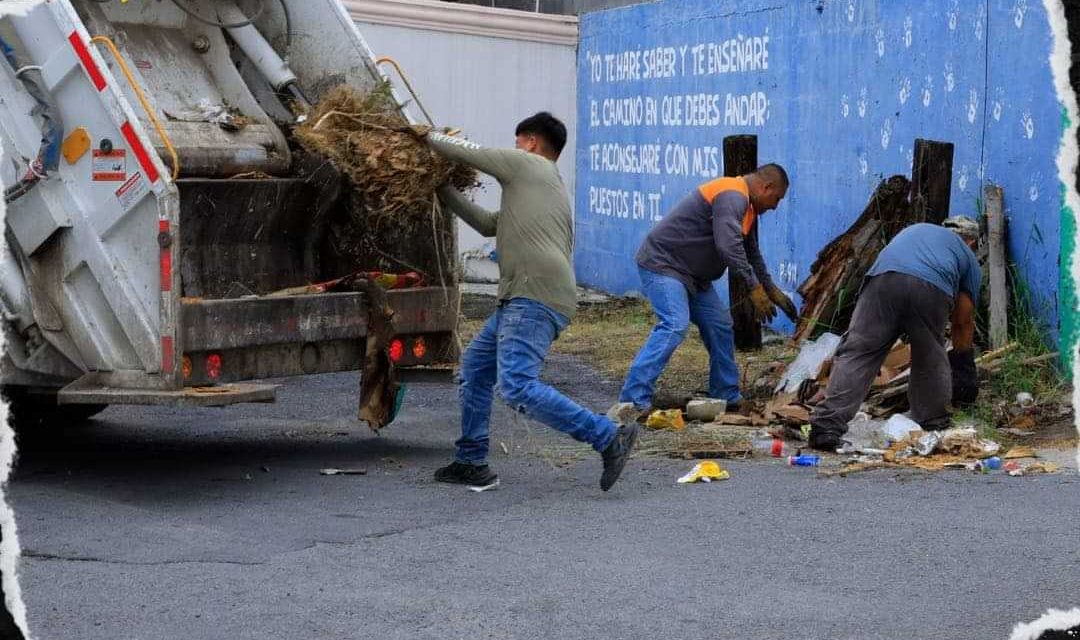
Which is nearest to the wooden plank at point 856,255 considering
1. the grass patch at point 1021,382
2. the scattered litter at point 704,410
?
the grass patch at point 1021,382

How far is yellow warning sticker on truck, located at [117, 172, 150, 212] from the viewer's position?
276 inches

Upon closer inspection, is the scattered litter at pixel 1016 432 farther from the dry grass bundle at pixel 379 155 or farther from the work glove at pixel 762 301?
the dry grass bundle at pixel 379 155

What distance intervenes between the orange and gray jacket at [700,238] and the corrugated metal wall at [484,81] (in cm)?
600

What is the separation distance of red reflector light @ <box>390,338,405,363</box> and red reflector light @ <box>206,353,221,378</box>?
40.4 inches

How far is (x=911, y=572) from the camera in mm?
5730

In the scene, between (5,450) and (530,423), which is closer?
(5,450)

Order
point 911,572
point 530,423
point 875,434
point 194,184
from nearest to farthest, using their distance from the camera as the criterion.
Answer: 1. point 911,572
2. point 194,184
3. point 875,434
4. point 530,423

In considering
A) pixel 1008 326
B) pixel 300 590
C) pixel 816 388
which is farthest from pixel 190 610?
pixel 1008 326

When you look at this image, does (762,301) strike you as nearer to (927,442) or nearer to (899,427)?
(899,427)

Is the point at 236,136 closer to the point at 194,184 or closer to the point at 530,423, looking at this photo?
the point at 194,184

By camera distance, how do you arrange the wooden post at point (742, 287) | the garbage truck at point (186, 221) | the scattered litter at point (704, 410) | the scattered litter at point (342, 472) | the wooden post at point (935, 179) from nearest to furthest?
the garbage truck at point (186, 221), the scattered litter at point (342, 472), the scattered litter at point (704, 410), the wooden post at point (935, 179), the wooden post at point (742, 287)

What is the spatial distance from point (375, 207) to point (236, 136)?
2.84ft

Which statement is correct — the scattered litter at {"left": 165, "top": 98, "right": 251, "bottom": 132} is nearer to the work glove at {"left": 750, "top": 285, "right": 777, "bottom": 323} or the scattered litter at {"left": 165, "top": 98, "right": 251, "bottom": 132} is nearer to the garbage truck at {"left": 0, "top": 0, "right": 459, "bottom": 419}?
the garbage truck at {"left": 0, "top": 0, "right": 459, "bottom": 419}

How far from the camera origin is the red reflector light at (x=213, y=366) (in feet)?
23.9
